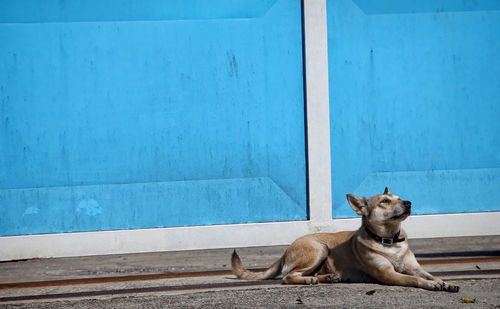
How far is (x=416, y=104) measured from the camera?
9.74m

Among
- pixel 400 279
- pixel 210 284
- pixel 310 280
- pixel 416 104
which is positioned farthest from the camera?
pixel 416 104

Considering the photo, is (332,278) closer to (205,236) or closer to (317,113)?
(205,236)

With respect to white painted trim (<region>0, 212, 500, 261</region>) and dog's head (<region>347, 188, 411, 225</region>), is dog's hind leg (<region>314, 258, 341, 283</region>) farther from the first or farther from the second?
white painted trim (<region>0, 212, 500, 261</region>)

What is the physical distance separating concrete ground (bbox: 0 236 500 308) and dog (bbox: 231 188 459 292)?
124 millimetres

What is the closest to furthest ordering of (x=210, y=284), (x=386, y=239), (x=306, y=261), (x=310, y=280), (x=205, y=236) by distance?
(x=386, y=239)
(x=310, y=280)
(x=306, y=261)
(x=210, y=284)
(x=205, y=236)

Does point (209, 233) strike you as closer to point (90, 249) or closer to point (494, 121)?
point (90, 249)

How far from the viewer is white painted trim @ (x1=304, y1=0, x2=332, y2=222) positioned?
9.55 metres

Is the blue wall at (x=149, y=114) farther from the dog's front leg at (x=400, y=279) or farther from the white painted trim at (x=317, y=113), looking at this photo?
the dog's front leg at (x=400, y=279)

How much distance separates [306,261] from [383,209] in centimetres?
90

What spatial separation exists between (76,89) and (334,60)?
3906 mm

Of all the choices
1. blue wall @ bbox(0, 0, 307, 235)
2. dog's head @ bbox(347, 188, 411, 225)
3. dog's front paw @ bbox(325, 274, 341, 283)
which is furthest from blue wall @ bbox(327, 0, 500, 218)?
dog's head @ bbox(347, 188, 411, 225)

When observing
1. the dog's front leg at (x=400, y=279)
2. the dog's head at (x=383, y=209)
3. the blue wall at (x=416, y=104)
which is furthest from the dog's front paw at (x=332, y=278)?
the blue wall at (x=416, y=104)

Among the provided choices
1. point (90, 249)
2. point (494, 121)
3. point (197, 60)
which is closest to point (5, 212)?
point (90, 249)

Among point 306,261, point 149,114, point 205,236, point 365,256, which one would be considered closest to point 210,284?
point 306,261
